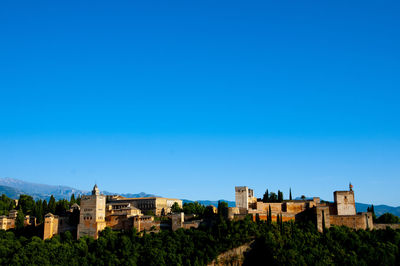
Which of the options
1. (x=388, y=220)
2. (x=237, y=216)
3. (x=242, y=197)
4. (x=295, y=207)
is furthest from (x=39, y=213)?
(x=388, y=220)

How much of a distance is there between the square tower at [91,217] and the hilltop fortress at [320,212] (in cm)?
1924

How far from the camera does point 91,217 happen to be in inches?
2500

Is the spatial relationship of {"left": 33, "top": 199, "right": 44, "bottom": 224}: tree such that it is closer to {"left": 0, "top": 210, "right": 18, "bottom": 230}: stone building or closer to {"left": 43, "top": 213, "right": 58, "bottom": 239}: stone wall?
{"left": 0, "top": 210, "right": 18, "bottom": 230}: stone building

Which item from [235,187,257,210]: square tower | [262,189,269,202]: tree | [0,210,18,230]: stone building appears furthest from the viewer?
[262,189,269,202]: tree

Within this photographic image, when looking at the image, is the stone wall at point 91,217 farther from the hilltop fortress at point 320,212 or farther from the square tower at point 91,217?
the hilltop fortress at point 320,212

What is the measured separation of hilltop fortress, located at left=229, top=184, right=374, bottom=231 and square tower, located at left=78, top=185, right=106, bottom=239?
1924 centimetres

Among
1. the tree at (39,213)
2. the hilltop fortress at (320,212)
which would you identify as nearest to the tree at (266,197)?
the hilltop fortress at (320,212)

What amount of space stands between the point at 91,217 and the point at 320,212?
32.6 meters

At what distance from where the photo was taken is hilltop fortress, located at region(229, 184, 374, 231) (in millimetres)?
60438

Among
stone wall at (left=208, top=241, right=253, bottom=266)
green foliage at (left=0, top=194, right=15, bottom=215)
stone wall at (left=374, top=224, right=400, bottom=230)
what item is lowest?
stone wall at (left=208, top=241, right=253, bottom=266)

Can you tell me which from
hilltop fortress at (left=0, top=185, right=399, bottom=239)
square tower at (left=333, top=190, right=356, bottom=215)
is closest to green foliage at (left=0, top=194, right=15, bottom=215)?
hilltop fortress at (left=0, top=185, right=399, bottom=239)

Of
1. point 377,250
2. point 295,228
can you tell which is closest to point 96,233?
point 295,228

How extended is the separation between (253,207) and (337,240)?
13682 mm

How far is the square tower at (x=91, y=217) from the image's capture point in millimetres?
63000
